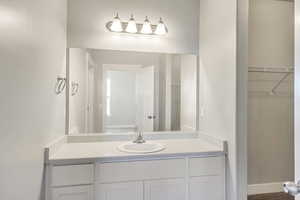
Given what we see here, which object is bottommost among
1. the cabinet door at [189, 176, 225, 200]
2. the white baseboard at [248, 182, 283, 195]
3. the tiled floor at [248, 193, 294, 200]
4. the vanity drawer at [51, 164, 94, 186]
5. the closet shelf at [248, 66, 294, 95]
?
the tiled floor at [248, 193, 294, 200]

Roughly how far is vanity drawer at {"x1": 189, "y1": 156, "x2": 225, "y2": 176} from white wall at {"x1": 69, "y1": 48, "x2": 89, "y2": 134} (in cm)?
125

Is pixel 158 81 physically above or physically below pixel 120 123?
above

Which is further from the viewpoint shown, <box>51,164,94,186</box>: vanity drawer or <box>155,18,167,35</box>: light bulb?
<box>155,18,167,35</box>: light bulb

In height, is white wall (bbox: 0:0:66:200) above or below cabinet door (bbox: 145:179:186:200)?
above

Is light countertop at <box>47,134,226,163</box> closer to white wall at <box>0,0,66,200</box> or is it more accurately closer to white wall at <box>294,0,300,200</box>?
white wall at <box>0,0,66,200</box>

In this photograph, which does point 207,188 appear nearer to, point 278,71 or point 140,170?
point 140,170

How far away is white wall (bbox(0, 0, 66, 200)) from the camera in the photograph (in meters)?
1.15

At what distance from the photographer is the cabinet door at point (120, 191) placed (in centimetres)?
190

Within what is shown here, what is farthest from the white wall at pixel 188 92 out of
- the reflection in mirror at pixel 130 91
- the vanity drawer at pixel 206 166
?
the vanity drawer at pixel 206 166

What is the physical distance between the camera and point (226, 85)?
2.11 m

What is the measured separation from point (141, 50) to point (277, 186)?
256 centimetres

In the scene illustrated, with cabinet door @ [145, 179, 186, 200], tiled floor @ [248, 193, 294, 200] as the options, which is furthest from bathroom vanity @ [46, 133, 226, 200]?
tiled floor @ [248, 193, 294, 200]

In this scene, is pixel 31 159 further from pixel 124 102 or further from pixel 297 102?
pixel 297 102

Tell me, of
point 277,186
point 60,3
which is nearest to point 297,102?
point 60,3
